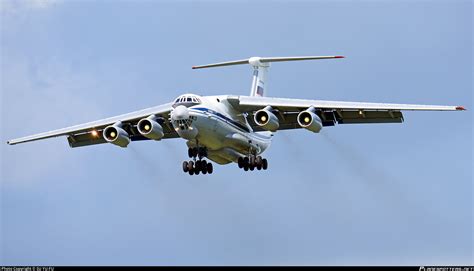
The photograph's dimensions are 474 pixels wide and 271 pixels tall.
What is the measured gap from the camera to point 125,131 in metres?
35.5

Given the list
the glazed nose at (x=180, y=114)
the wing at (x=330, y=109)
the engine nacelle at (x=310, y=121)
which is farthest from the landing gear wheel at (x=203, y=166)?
the engine nacelle at (x=310, y=121)

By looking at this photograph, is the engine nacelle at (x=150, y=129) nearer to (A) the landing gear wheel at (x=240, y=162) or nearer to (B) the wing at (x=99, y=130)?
(B) the wing at (x=99, y=130)

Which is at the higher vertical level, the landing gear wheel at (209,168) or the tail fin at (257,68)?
the tail fin at (257,68)

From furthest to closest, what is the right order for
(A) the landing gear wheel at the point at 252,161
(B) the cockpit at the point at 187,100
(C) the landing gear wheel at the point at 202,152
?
1. (A) the landing gear wheel at the point at 252,161
2. (C) the landing gear wheel at the point at 202,152
3. (B) the cockpit at the point at 187,100

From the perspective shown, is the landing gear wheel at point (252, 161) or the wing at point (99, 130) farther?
the landing gear wheel at point (252, 161)

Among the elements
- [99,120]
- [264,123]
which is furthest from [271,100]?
[99,120]

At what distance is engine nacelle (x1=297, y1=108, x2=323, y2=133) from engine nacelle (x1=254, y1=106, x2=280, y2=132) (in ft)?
2.50

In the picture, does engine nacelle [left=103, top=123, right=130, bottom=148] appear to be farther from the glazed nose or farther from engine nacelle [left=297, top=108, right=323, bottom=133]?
engine nacelle [left=297, top=108, right=323, bottom=133]

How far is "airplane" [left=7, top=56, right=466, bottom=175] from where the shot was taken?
33125 mm

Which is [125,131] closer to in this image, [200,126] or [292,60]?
[200,126]

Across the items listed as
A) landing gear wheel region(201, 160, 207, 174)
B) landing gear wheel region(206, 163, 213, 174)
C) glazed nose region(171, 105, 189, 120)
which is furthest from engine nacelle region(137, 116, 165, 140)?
landing gear wheel region(206, 163, 213, 174)

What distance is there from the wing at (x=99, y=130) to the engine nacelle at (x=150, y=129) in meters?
0.65

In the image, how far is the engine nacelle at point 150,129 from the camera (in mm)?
34181

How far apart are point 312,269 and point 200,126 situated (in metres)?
6.66
